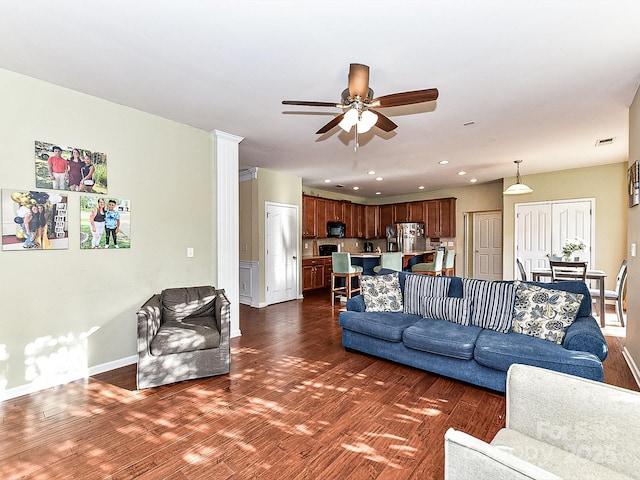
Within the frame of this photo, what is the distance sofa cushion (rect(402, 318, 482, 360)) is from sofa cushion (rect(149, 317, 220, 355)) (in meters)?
1.86

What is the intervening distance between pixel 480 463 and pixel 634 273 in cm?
343

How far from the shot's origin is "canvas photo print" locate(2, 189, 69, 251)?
8.57ft

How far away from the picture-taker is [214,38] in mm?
2145

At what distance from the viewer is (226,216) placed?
4145mm

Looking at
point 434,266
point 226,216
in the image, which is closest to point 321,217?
point 434,266

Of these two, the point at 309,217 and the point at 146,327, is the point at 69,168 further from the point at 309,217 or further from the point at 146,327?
the point at 309,217

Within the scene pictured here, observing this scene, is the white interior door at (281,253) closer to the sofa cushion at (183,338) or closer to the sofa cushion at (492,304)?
the sofa cushion at (183,338)

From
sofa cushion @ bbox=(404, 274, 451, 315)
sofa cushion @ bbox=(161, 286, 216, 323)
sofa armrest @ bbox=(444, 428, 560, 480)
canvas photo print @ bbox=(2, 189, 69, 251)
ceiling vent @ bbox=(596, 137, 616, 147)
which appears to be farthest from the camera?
ceiling vent @ bbox=(596, 137, 616, 147)

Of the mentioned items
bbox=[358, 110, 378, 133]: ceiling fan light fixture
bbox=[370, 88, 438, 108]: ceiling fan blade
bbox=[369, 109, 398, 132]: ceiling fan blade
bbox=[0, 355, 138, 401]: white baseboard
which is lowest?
bbox=[0, 355, 138, 401]: white baseboard

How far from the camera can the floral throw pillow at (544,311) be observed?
2.73 m

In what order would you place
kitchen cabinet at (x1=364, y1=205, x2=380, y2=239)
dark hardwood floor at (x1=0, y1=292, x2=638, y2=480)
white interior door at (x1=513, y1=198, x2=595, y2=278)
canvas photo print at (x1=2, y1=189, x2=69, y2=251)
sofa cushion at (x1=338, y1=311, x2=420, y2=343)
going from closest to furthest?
1. dark hardwood floor at (x1=0, y1=292, x2=638, y2=480)
2. canvas photo print at (x1=2, y1=189, x2=69, y2=251)
3. sofa cushion at (x1=338, y1=311, x2=420, y2=343)
4. white interior door at (x1=513, y1=198, x2=595, y2=278)
5. kitchen cabinet at (x1=364, y1=205, x2=380, y2=239)

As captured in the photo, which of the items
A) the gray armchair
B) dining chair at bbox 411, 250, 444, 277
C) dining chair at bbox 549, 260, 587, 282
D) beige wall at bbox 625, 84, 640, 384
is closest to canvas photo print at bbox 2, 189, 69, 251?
the gray armchair

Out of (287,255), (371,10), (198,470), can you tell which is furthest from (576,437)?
(287,255)

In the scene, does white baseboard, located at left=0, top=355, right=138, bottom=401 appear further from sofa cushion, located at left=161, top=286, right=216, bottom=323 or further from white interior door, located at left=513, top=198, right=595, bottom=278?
white interior door, located at left=513, top=198, right=595, bottom=278
